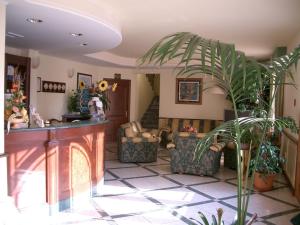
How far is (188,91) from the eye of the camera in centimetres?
897

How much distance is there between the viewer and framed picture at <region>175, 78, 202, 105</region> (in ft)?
29.2

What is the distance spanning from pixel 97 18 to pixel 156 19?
1107 mm

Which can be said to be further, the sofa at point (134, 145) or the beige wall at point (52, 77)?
the sofa at point (134, 145)

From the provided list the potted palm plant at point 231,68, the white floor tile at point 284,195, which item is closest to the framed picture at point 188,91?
the white floor tile at point 284,195

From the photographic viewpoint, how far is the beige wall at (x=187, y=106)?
28.8 feet

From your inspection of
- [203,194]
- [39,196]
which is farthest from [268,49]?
[39,196]

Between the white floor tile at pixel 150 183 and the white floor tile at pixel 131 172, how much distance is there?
27 cm

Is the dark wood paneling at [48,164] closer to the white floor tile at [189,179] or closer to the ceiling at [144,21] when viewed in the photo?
the ceiling at [144,21]

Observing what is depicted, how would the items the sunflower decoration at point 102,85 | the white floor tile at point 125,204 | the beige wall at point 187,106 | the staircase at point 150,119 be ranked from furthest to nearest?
the staircase at point 150,119
the beige wall at point 187,106
the sunflower decoration at point 102,85
the white floor tile at point 125,204

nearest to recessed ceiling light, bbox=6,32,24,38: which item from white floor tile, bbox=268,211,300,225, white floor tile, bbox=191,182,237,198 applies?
white floor tile, bbox=191,182,237,198

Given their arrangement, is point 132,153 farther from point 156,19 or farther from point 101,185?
point 156,19

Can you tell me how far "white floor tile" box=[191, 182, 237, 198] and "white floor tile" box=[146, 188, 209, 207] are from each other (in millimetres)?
220

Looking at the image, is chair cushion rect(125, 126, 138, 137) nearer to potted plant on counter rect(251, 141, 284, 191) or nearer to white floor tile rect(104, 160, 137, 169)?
white floor tile rect(104, 160, 137, 169)

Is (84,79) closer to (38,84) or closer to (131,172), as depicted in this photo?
(38,84)
